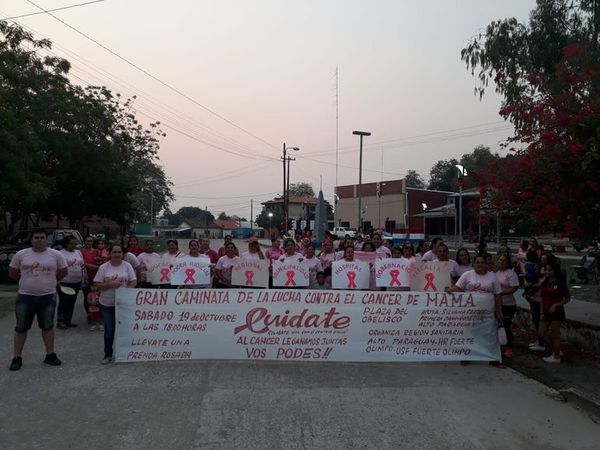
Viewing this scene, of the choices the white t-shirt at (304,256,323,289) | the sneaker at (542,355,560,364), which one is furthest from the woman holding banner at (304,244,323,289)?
the sneaker at (542,355,560,364)

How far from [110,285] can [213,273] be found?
2755mm

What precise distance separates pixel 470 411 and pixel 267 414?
6.87ft

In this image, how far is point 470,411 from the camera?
566cm

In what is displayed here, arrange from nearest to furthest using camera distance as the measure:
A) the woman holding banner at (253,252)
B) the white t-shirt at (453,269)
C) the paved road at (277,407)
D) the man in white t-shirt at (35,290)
→ the paved road at (277,407) < the man in white t-shirt at (35,290) < the white t-shirt at (453,269) < the woman holding banner at (253,252)

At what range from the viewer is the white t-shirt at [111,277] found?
7.46 metres

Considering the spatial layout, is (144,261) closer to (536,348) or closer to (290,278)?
(290,278)

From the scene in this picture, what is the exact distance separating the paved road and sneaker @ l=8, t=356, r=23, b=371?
123 millimetres

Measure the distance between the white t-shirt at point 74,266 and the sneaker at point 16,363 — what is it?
9.70 feet

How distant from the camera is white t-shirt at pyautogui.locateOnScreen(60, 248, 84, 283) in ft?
32.2

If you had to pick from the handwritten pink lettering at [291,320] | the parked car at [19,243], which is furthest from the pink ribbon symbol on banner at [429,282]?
the parked car at [19,243]

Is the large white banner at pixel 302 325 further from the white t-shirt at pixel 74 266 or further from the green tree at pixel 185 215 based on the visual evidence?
the green tree at pixel 185 215

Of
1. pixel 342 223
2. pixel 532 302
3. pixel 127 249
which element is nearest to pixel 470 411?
pixel 532 302

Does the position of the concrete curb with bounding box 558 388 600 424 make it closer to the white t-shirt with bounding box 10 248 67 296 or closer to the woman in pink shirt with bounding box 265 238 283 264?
the woman in pink shirt with bounding box 265 238 283 264

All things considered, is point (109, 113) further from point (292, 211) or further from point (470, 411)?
point (292, 211)
